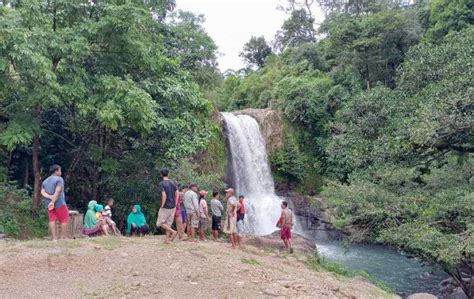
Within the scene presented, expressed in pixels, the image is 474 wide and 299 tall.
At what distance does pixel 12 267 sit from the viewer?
743 centimetres

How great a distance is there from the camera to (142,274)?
24.8 feet

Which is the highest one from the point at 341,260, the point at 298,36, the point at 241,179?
the point at 298,36

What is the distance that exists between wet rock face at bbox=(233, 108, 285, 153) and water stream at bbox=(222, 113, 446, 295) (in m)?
0.40

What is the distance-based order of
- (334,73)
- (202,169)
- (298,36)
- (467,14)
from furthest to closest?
(298,36), (334,73), (467,14), (202,169)

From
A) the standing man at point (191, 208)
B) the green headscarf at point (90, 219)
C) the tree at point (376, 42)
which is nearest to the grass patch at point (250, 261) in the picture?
the standing man at point (191, 208)

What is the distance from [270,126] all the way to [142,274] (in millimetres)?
19535

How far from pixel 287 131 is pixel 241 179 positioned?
4985 millimetres

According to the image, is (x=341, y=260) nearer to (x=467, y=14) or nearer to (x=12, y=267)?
(x=12, y=267)

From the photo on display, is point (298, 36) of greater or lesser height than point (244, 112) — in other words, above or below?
above

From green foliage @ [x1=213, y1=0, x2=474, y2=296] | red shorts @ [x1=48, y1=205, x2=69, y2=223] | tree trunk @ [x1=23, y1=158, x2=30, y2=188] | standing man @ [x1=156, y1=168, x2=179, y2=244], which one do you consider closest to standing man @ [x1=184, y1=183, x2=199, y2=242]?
standing man @ [x1=156, y1=168, x2=179, y2=244]

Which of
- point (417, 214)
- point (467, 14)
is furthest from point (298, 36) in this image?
point (417, 214)

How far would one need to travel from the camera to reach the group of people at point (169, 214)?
8711mm

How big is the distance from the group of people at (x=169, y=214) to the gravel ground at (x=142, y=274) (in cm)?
57

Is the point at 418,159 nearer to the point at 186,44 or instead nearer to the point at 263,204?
the point at 186,44
